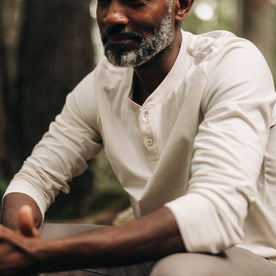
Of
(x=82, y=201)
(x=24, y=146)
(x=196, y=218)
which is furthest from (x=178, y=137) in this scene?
(x=24, y=146)

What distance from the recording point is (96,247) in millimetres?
1671

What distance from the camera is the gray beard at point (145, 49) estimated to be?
95.3 inches

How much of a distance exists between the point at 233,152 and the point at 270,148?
1.63 feet

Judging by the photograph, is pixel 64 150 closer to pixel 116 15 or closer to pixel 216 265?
pixel 116 15

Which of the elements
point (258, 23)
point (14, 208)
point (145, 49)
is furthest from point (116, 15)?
→ point (258, 23)

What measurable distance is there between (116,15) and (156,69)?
14.5 inches

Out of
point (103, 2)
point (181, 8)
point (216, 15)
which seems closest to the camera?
point (103, 2)

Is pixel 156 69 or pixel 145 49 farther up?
pixel 145 49

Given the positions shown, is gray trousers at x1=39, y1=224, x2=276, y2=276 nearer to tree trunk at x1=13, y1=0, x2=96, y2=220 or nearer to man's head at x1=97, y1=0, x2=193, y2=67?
man's head at x1=97, y1=0, x2=193, y2=67

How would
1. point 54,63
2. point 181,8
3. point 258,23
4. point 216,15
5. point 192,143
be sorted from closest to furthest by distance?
point 192,143 < point 181,8 < point 54,63 < point 258,23 < point 216,15

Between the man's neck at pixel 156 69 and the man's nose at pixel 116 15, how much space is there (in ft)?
0.89

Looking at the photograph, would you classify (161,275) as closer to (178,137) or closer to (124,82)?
(178,137)

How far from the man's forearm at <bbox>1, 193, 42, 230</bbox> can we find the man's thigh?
0.92 meters

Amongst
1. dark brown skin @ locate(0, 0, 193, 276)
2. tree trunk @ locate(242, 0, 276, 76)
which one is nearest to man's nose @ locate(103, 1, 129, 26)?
dark brown skin @ locate(0, 0, 193, 276)
